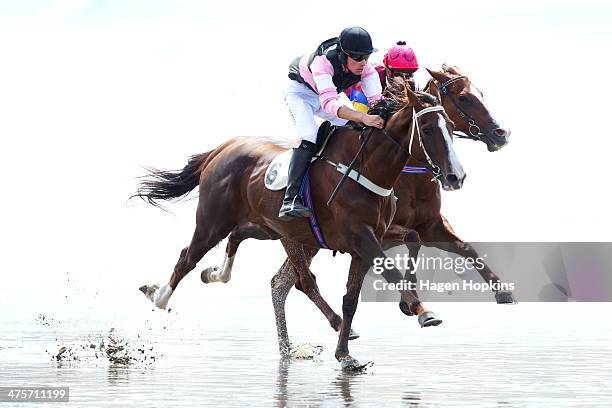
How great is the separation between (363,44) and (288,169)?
1263mm

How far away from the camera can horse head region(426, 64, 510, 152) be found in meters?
13.0

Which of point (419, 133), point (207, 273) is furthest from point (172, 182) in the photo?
point (419, 133)

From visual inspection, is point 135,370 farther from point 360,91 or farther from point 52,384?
point 360,91

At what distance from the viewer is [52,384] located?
33.3ft

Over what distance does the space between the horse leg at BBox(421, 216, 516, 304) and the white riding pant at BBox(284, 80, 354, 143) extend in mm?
1616

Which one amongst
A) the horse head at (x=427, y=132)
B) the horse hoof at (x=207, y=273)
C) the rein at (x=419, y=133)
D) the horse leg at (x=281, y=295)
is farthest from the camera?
the horse hoof at (x=207, y=273)

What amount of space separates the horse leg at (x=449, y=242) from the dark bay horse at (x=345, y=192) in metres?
1.19

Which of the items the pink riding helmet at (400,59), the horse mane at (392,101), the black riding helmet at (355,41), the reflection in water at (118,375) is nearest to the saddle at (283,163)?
the horse mane at (392,101)

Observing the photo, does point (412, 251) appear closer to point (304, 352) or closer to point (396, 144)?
point (304, 352)

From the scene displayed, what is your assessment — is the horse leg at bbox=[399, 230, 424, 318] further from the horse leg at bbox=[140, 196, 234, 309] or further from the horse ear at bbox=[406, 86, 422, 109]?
the horse ear at bbox=[406, 86, 422, 109]

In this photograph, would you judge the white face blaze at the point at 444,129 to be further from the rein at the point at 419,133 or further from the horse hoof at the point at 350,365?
the horse hoof at the point at 350,365

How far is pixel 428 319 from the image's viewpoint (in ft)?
37.1

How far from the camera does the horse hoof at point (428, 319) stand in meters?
11.2

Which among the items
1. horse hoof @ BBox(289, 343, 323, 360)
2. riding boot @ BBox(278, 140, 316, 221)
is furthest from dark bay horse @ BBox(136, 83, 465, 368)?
horse hoof @ BBox(289, 343, 323, 360)
